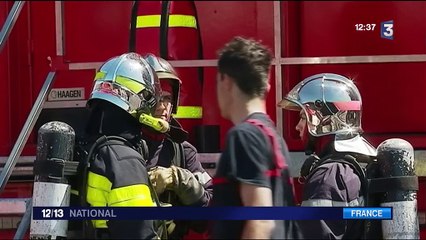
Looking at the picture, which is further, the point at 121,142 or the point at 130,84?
the point at 130,84

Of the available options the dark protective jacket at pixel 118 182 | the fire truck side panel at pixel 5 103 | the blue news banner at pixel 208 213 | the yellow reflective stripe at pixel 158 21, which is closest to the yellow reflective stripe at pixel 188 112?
the yellow reflective stripe at pixel 158 21

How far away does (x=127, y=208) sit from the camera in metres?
3.29

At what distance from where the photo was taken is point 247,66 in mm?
2953

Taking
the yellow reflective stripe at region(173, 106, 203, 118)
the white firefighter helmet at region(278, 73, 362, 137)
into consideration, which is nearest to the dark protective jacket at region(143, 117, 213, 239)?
the white firefighter helmet at region(278, 73, 362, 137)

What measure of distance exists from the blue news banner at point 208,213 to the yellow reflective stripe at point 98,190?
59mm

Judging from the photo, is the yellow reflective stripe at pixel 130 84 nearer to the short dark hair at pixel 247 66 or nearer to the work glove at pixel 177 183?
the work glove at pixel 177 183

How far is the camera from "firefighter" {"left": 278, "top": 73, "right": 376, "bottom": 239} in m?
3.58

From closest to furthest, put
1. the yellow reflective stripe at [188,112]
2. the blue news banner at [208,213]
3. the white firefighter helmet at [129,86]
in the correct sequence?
1. the blue news banner at [208,213]
2. the white firefighter helmet at [129,86]
3. the yellow reflective stripe at [188,112]

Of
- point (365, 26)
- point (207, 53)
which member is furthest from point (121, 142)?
point (365, 26)

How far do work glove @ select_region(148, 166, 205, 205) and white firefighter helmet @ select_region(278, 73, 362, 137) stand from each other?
1.93 feet

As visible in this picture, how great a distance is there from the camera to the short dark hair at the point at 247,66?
2.94 meters

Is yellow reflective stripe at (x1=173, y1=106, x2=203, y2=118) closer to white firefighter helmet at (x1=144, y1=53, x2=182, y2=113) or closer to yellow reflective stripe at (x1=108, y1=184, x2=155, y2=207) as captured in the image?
white firefighter helmet at (x1=144, y1=53, x2=182, y2=113)

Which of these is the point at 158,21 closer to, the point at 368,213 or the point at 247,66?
the point at 368,213

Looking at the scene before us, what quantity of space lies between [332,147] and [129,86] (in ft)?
3.01
